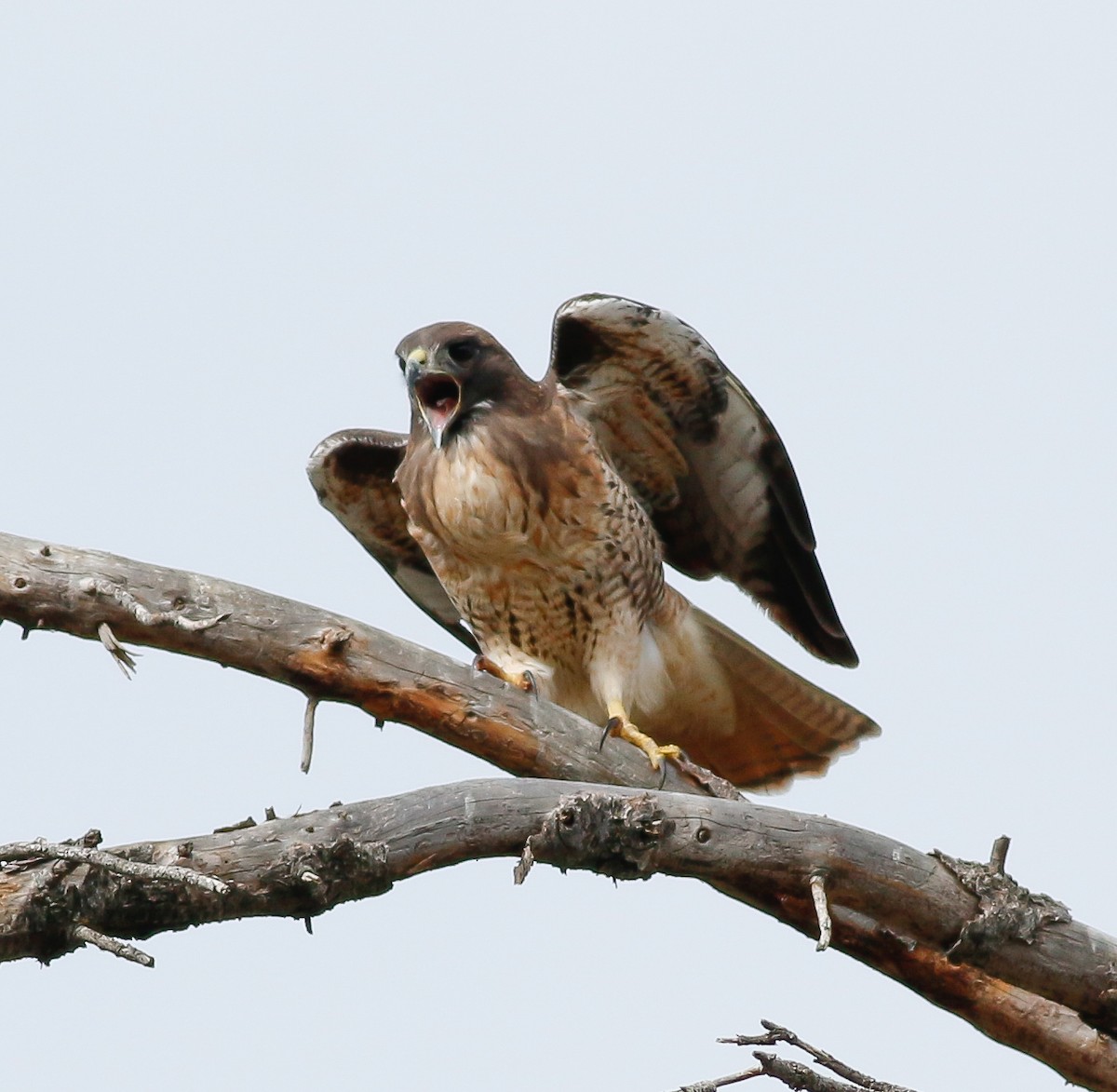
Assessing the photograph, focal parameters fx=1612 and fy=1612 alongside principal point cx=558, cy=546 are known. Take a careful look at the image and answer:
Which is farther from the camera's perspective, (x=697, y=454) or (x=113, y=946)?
(x=697, y=454)

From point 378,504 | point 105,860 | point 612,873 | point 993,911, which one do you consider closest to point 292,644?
point 612,873

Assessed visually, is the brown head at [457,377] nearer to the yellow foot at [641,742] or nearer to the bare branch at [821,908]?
the yellow foot at [641,742]

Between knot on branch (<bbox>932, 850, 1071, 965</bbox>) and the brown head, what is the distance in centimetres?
223

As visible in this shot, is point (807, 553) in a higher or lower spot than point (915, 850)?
higher

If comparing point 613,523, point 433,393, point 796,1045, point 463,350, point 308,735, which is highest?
point 463,350

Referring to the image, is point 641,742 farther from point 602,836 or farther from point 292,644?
point 602,836

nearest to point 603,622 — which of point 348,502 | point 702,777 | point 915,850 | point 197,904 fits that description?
point 702,777

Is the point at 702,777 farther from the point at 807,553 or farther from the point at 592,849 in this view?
the point at 592,849

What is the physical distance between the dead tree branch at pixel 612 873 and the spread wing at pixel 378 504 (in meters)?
2.61

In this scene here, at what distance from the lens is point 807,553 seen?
5918 mm

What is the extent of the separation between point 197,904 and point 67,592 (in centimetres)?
104

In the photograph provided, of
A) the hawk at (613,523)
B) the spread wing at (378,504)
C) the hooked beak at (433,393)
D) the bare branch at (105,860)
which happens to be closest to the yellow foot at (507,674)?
the hawk at (613,523)

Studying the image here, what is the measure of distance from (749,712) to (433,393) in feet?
5.74

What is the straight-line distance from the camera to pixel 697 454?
5996 mm
